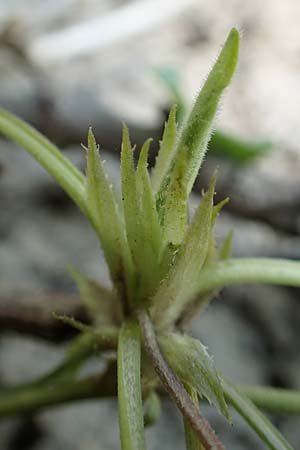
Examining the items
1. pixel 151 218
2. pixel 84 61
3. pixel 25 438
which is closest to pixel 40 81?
pixel 84 61

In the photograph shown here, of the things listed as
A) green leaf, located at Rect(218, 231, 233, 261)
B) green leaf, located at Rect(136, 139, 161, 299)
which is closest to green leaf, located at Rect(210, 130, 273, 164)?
green leaf, located at Rect(218, 231, 233, 261)

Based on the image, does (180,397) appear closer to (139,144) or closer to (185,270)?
(185,270)

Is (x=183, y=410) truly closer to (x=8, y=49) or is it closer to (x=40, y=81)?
(x=40, y=81)

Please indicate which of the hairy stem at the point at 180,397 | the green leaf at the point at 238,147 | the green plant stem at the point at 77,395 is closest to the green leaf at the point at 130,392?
the hairy stem at the point at 180,397

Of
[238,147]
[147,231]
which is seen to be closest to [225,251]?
[147,231]

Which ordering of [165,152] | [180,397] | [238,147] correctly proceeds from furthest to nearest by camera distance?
[238,147]
[165,152]
[180,397]

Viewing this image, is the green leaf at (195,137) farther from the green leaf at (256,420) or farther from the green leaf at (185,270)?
the green leaf at (256,420)
